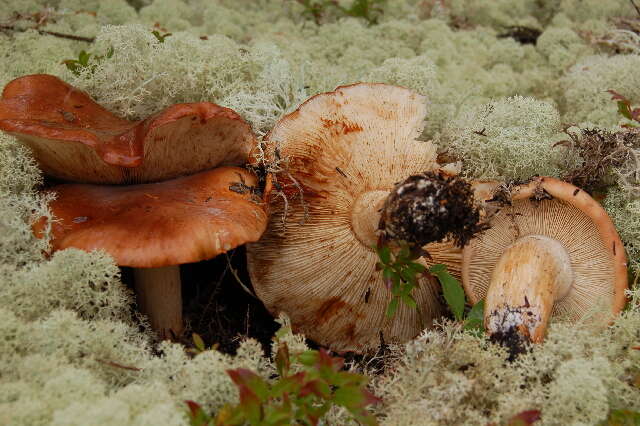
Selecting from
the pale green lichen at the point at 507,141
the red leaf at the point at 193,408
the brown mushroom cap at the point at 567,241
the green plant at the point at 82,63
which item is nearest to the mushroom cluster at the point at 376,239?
the brown mushroom cap at the point at 567,241

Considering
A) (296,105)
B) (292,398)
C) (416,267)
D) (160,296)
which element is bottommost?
(160,296)

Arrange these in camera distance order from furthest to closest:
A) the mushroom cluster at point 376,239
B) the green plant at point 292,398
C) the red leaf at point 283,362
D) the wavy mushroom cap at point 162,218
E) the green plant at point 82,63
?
1. the green plant at point 82,63
2. the mushroom cluster at point 376,239
3. the wavy mushroom cap at point 162,218
4. the red leaf at point 283,362
5. the green plant at point 292,398

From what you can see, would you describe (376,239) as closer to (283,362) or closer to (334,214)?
(334,214)

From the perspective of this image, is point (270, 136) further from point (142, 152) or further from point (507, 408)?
point (507, 408)

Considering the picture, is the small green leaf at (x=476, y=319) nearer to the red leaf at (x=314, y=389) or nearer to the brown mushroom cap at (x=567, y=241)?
the brown mushroom cap at (x=567, y=241)

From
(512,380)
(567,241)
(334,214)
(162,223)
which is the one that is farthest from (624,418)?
A: (162,223)

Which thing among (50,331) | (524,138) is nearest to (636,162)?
(524,138)

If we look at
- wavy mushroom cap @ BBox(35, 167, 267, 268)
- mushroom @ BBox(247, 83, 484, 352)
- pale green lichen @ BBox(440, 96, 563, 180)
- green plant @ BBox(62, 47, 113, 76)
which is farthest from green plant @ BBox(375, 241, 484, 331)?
green plant @ BBox(62, 47, 113, 76)
